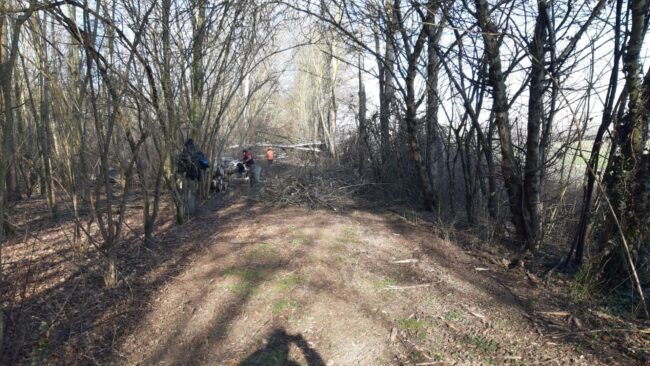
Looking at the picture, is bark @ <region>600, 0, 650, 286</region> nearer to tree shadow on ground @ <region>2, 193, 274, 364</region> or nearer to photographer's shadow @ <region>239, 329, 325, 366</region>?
photographer's shadow @ <region>239, 329, 325, 366</region>

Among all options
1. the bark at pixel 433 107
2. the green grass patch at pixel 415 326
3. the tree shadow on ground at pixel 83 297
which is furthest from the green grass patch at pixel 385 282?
the bark at pixel 433 107

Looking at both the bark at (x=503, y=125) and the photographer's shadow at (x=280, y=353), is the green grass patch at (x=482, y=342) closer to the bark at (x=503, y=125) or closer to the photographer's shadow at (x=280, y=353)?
the photographer's shadow at (x=280, y=353)

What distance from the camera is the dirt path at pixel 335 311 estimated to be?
129 inches

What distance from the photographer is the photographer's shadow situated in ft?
10.6

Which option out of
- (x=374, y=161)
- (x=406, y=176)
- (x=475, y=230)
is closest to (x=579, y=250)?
(x=475, y=230)

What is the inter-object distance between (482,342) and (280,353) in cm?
158

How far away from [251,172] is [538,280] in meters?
7.93

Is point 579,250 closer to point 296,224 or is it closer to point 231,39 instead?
point 296,224

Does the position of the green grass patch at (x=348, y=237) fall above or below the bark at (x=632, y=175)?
below

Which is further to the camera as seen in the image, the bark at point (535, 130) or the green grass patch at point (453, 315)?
the bark at point (535, 130)

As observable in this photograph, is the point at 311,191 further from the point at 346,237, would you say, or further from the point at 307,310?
the point at 307,310

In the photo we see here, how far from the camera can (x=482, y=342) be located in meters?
3.32

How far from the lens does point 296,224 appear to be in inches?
246

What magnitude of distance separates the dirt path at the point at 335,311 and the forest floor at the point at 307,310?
0.01m
